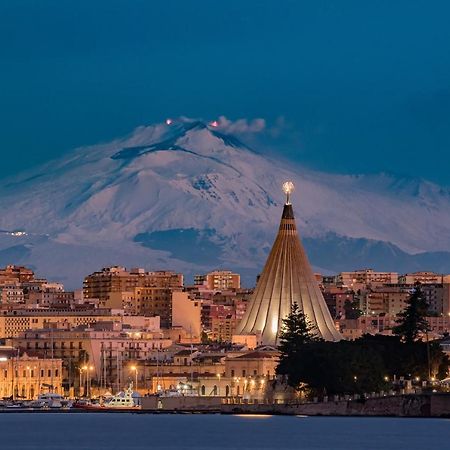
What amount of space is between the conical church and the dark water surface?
26723 millimetres

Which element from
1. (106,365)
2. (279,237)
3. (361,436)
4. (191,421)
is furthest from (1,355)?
(361,436)

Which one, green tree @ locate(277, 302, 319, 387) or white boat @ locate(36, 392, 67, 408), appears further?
white boat @ locate(36, 392, 67, 408)

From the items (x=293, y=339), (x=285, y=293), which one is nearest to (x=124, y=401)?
(x=293, y=339)

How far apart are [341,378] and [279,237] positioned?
111 feet

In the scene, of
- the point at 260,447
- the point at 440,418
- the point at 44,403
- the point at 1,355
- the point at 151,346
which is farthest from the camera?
the point at 151,346

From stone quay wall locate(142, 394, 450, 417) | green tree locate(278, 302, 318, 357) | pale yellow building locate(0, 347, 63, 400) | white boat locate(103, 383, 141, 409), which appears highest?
green tree locate(278, 302, 318, 357)

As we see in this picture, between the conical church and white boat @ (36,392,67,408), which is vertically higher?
the conical church

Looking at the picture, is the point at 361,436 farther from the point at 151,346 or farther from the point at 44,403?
the point at 151,346

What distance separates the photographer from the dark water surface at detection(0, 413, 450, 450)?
120 m

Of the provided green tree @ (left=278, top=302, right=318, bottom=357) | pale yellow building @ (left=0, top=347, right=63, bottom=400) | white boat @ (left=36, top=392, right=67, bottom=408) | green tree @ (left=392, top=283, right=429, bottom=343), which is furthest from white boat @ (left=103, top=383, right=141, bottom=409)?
green tree @ (left=392, top=283, right=429, bottom=343)

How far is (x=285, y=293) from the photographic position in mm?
178000

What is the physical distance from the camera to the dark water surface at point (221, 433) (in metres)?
120

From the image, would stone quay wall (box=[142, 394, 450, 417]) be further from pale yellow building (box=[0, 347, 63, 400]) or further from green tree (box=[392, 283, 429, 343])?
pale yellow building (box=[0, 347, 63, 400])

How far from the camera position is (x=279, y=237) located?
591 ft
